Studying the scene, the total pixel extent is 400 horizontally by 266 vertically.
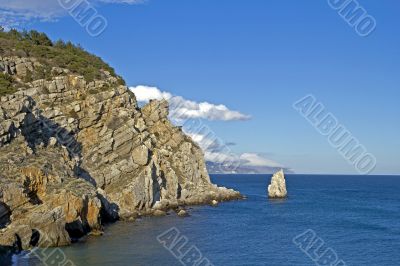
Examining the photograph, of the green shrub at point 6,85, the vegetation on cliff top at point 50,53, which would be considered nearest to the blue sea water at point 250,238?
the green shrub at point 6,85

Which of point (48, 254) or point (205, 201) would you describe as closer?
point (48, 254)

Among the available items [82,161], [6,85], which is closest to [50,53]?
[6,85]

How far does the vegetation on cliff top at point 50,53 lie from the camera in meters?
94.5

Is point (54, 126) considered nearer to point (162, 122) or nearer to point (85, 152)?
point (85, 152)

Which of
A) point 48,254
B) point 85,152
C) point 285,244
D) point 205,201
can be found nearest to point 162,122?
point 205,201

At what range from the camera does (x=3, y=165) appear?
56.5 m

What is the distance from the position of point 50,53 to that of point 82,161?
30036 millimetres

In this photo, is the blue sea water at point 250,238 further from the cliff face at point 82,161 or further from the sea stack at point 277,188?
the sea stack at point 277,188

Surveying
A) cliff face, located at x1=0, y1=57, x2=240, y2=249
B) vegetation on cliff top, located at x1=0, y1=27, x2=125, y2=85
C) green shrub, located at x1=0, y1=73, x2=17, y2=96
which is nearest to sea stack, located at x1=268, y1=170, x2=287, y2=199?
cliff face, located at x1=0, y1=57, x2=240, y2=249

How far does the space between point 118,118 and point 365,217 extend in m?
51.0

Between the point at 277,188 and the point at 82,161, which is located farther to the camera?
the point at 277,188

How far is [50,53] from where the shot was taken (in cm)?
10119

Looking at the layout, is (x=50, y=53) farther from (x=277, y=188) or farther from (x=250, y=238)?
(x=277, y=188)

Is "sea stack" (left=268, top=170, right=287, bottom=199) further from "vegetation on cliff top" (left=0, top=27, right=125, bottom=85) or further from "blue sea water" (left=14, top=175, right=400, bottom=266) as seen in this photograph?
"vegetation on cliff top" (left=0, top=27, right=125, bottom=85)
